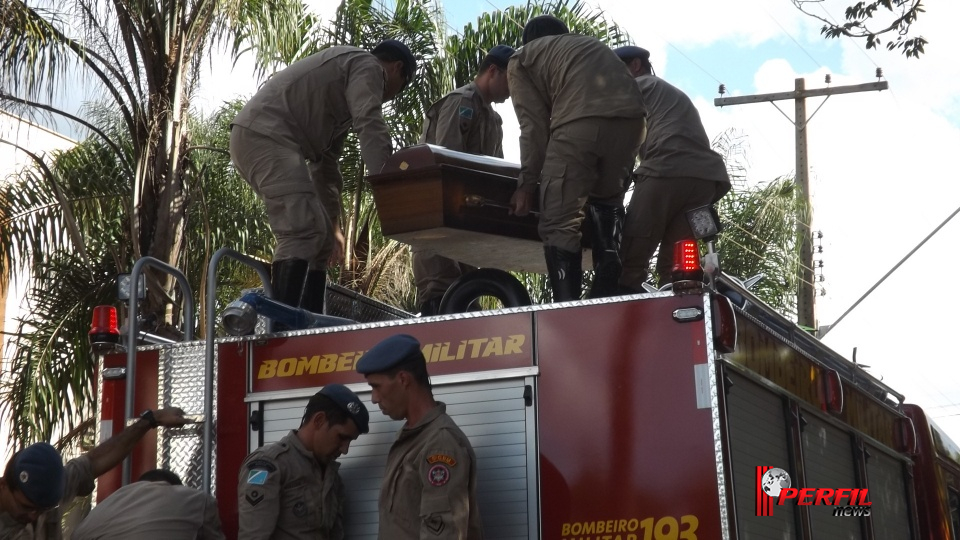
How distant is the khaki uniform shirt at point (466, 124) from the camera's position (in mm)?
6914

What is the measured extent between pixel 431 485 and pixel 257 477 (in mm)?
690

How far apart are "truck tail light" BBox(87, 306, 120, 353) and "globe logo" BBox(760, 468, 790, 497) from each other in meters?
2.84

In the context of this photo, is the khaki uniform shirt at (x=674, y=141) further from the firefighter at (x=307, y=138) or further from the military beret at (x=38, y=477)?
the military beret at (x=38, y=477)

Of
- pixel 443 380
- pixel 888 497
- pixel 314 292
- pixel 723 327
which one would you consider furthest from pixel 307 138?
pixel 888 497

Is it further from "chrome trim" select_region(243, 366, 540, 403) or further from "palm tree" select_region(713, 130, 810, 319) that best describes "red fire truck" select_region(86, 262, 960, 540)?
"palm tree" select_region(713, 130, 810, 319)

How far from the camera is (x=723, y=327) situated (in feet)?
14.8

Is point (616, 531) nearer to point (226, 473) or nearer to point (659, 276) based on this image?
point (226, 473)

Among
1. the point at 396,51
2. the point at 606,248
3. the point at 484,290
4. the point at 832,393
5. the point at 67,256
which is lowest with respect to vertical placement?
the point at 832,393

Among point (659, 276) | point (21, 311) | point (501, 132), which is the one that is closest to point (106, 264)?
point (501, 132)

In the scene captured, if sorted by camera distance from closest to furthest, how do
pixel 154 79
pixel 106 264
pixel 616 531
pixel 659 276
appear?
pixel 616 531 < pixel 659 276 < pixel 154 79 < pixel 106 264

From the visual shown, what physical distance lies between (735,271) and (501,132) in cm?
1307

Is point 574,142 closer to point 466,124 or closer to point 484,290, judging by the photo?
point 484,290

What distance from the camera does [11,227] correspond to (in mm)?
11758

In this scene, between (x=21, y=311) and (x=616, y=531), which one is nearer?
(x=616, y=531)
